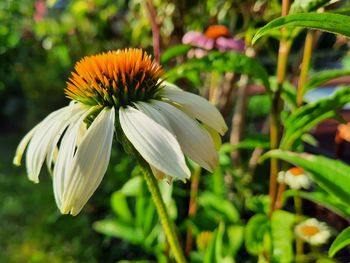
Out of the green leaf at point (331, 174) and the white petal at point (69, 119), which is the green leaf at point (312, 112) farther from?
the white petal at point (69, 119)

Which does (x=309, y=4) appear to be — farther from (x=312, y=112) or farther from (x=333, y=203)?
(x=333, y=203)

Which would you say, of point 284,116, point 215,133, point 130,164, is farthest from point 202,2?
point 215,133

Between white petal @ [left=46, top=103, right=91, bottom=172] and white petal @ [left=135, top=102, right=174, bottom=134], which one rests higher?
white petal @ [left=135, top=102, right=174, bottom=134]

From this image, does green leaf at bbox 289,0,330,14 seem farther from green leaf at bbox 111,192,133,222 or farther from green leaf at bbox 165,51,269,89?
green leaf at bbox 111,192,133,222

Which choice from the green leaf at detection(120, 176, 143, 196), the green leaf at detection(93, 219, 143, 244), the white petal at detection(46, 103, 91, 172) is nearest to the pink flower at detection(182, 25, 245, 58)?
the green leaf at detection(120, 176, 143, 196)

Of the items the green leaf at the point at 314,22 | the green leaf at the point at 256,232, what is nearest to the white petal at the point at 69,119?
the green leaf at the point at 314,22
